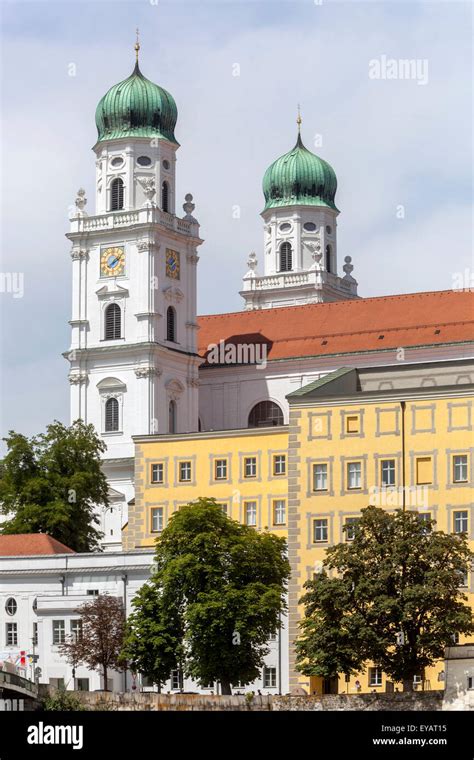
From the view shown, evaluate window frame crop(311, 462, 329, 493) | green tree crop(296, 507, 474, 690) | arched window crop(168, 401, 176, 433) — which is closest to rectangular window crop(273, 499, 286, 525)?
window frame crop(311, 462, 329, 493)

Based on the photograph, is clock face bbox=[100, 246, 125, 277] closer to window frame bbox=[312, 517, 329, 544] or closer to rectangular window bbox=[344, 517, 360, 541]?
window frame bbox=[312, 517, 329, 544]

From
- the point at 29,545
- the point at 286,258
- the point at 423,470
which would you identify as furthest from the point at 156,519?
the point at 286,258

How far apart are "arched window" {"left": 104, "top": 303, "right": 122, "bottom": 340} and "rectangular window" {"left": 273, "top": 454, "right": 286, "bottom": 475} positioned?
37070 mm

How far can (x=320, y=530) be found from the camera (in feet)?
313

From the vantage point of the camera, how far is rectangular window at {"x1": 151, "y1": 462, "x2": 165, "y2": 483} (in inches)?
4139

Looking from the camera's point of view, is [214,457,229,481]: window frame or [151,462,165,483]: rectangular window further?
[151,462,165,483]: rectangular window

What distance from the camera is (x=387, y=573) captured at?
3322 inches

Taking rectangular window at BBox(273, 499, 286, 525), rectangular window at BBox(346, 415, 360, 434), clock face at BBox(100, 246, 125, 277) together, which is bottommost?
rectangular window at BBox(273, 499, 286, 525)

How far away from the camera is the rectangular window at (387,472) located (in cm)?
9425

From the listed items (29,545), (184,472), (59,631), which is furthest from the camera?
(29,545)

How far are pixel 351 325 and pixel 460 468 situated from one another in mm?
49428
